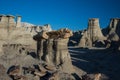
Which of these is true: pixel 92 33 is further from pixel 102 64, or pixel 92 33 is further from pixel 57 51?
pixel 57 51

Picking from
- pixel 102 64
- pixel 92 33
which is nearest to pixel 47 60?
pixel 102 64

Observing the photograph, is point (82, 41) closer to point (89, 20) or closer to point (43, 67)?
point (89, 20)

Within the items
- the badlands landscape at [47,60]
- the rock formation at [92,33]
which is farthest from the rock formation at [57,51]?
the rock formation at [92,33]

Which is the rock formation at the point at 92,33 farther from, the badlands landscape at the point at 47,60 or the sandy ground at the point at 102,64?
the sandy ground at the point at 102,64

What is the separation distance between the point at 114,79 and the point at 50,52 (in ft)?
20.2

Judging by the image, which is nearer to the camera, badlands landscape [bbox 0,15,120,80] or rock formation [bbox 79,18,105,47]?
badlands landscape [bbox 0,15,120,80]

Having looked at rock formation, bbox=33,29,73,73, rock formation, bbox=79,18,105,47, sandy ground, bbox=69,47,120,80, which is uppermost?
rock formation, bbox=79,18,105,47

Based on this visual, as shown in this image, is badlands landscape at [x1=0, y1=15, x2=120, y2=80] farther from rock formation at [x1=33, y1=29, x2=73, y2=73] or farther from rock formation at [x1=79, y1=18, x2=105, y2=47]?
rock formation at [x1=79, y1=18, x2=105, y2=47]

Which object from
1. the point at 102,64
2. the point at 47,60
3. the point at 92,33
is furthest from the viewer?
the point at 92,33

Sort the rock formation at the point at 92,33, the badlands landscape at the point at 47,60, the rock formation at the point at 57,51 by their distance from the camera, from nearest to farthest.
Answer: the badlands landscape at the point at 47,60
the rock formation at the point at 57,51
the rock formation at the point at 92,33

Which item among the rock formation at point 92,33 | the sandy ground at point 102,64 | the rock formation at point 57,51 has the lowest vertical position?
the sandy ground at point 102,64

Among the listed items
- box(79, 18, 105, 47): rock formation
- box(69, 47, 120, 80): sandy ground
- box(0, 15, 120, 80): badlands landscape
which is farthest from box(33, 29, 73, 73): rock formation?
box(79, 18, 105, 47): rock formation

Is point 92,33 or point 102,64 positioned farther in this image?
point 92,33

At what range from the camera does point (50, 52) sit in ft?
84.0
